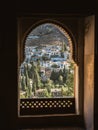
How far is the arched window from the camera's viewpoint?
495cm

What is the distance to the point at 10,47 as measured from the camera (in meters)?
3.94

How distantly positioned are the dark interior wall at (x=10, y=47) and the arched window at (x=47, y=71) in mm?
928

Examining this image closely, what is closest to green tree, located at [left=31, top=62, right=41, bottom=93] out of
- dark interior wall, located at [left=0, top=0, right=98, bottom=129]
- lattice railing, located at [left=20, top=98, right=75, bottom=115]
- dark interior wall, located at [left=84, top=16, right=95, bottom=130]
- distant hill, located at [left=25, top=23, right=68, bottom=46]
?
lattice railing, located at [left=20, top=98, right=75, bottom=115]

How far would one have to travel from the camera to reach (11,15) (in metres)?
3.91

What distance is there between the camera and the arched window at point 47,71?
4.95 m

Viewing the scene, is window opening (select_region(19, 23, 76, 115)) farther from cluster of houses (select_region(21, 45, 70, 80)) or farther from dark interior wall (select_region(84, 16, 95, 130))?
dark interior wall (select_region(84, 16, 95, 130))

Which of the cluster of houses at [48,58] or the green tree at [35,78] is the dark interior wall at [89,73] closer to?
the cluster of houses at [48,58]

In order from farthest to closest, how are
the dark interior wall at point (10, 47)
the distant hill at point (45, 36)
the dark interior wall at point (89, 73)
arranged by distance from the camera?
the distant hill at point (45, 36) → the dark interior wall at point (89, 73) → the dark interior wall at point (10, 47)

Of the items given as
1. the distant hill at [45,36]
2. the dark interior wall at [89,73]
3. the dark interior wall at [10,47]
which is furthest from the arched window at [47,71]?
the dark interior wall at [10,47]

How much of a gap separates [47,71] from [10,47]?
122cm

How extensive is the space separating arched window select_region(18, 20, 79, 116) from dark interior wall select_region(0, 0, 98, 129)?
0.93 meters

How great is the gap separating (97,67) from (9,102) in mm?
1275

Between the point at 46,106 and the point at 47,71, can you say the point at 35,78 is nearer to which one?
the point at 47,71

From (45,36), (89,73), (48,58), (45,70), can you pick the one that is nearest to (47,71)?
(45,70)
